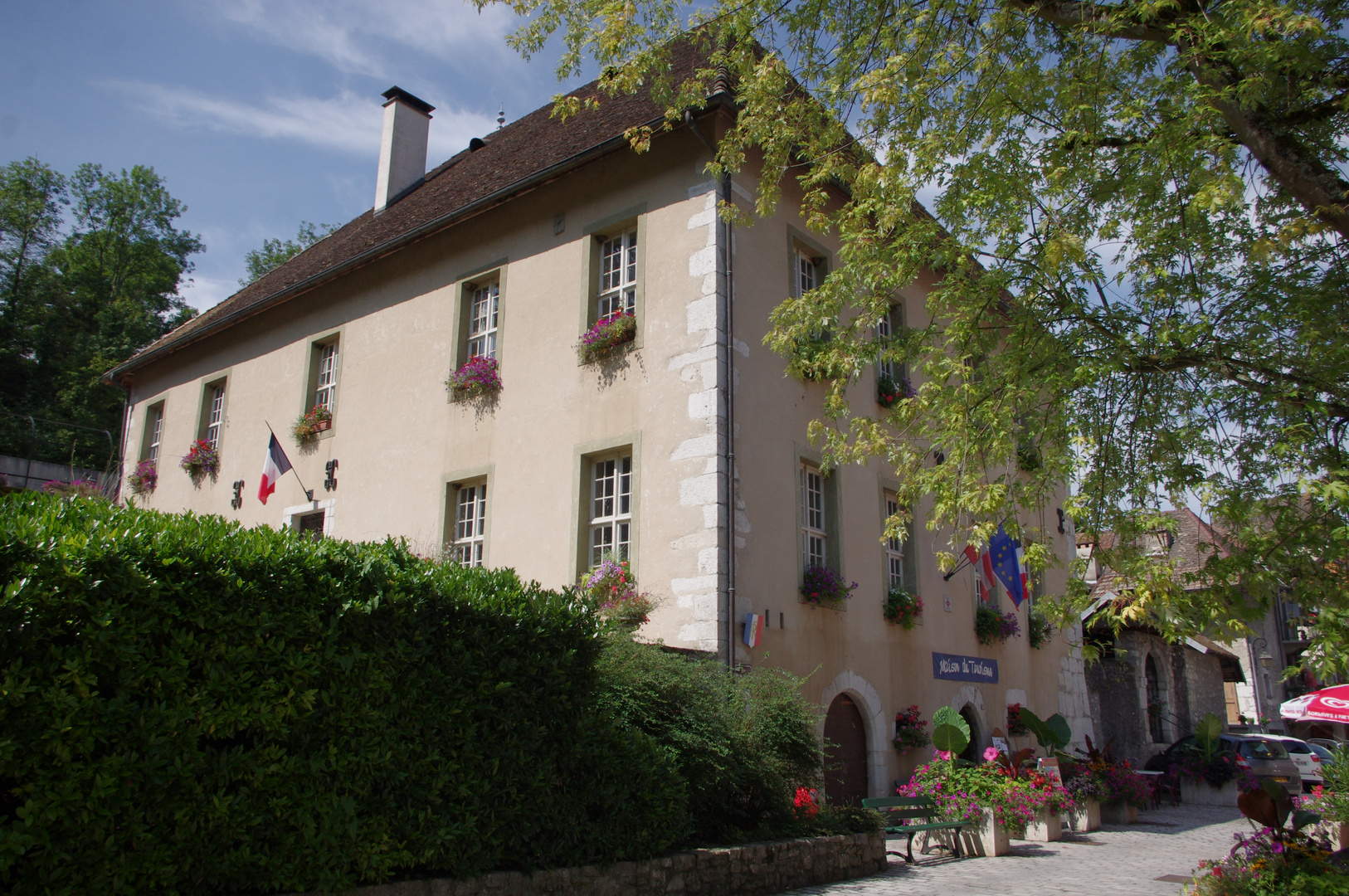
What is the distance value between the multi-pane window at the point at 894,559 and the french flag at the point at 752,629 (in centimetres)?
363

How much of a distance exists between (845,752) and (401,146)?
13.6m

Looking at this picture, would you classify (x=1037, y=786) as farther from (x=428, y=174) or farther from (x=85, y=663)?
(x=428, y=174)

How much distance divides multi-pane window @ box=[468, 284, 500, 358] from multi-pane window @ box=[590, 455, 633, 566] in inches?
108

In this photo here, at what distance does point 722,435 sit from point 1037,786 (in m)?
5.85

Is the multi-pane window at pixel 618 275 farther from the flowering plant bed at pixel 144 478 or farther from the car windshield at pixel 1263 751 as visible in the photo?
the car windshield at pixel 1263 751

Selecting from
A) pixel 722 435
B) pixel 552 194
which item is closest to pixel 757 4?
pixel 722 435

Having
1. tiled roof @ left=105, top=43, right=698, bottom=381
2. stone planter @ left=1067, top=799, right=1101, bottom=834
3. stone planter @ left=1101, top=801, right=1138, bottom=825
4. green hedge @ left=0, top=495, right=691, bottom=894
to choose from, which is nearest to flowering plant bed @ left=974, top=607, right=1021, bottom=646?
stone planter @ left=1067, top=799, right=1101, bottom=834

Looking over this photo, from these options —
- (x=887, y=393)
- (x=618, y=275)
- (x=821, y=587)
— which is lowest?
(x=821, y=587)

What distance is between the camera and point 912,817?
10.8m

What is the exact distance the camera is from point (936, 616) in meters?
13.7

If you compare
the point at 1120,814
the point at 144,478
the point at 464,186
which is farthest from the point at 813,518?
the point at 144,478

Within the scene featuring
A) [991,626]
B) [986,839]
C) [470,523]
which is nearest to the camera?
[986,839]

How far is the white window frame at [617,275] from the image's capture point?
11.9 meters

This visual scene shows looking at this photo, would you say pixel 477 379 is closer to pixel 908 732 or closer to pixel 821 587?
pixel 821 587
